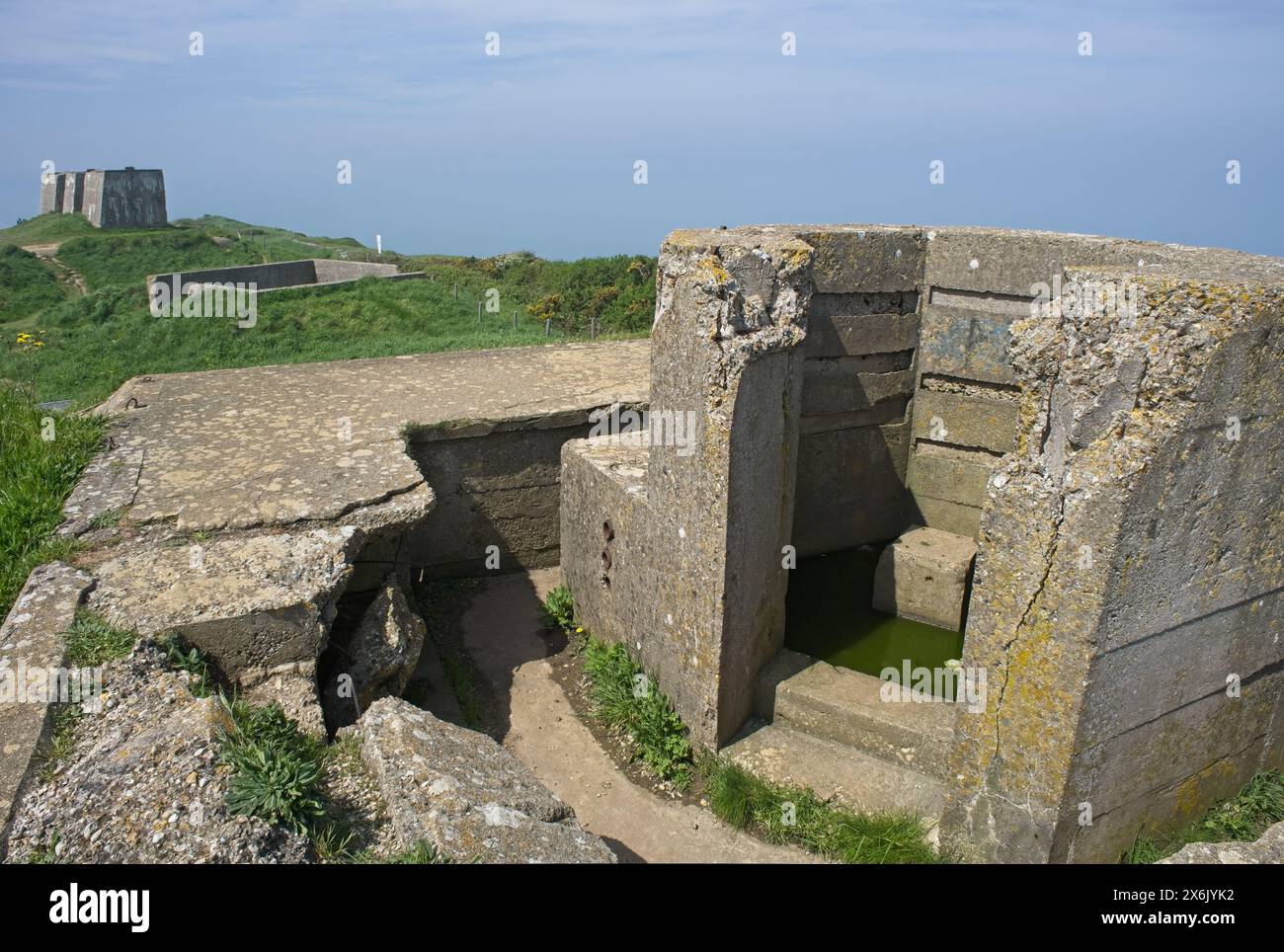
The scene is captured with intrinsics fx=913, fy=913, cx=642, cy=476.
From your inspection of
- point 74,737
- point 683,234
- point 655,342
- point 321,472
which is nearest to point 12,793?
point 74,737

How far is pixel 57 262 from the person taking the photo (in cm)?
2683

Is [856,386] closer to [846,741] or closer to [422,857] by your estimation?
[846,741]

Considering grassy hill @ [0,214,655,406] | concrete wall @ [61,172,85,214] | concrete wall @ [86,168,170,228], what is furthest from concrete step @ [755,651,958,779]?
concrete wall @ [61,172,85,214]

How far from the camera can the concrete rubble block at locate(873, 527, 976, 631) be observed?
7199mm

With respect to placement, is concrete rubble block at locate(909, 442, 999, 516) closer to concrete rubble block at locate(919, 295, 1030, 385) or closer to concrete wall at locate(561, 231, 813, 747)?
concrete rubble block at locate(919, 295, 1030, 385)

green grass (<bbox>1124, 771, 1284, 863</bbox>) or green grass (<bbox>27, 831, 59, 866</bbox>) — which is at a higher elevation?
green grass (<bbox>27, 831, 59, 866</bbox>)

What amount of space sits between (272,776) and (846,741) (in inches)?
138

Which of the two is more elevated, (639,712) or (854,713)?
(854,713)

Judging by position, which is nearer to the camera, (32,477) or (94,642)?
(94,642)

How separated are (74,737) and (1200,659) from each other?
5.30 metres

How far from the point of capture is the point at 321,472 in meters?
6.71

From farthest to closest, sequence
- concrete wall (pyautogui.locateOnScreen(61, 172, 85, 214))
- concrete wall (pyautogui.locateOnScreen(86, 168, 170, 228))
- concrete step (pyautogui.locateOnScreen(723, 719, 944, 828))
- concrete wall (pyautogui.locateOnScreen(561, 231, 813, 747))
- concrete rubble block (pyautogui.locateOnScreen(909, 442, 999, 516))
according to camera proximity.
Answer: concrete wall (pyautogui.locateOnScreen(61, 172, 85, 214)) < concrete wall (pyautogui.locateOnScreen(86, 168, 170, 228)) < concrete rubble block (pyautogui.locateOnScreen(909, 442, 999, 516)) < concrete step (pyautogui.locateOnScreen(723, 719, 944, 828)) < concrete wall (pyautogui.locateOnScreen(561, 231, 813, 747))

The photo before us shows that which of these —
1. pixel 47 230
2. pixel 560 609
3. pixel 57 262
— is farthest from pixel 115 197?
pixel 560 609

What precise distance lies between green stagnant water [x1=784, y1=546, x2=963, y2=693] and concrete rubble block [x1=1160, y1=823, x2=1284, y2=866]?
2696 millimetres
